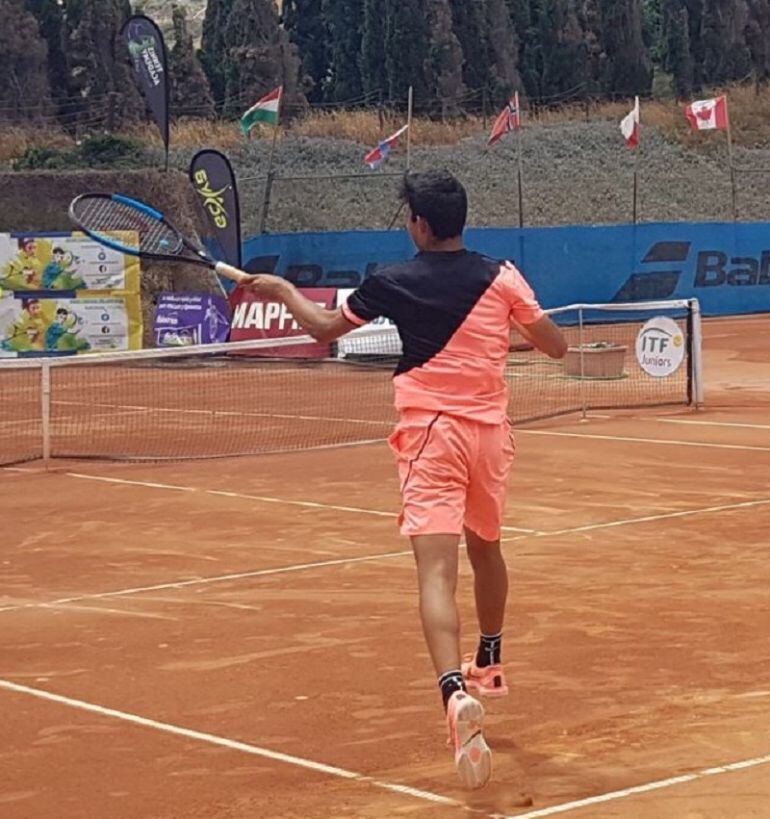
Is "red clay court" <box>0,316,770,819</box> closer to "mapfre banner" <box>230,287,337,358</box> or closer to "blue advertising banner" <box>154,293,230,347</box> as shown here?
"mapfre banner" <box>230,287,337,358</box>

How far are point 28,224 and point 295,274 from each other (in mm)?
6253

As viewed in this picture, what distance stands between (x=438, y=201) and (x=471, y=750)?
68.8 inches

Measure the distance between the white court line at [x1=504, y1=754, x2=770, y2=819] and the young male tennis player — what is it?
684 millimetres

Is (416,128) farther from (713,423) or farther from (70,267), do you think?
(713,423)

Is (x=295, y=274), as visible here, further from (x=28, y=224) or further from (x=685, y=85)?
(x=685, y=85)

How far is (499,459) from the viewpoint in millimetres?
5895

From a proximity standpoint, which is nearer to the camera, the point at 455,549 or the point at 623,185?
the point at 455,549

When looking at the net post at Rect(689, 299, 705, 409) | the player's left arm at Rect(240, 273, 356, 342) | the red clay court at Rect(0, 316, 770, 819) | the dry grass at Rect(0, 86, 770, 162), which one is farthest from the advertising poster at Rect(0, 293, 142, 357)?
the player's left arm at Rect(240, 273, 356, 342)

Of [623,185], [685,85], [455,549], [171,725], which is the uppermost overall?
[685,85]

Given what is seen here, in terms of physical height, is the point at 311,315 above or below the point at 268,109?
below

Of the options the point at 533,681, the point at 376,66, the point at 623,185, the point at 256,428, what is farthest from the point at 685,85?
the point at 533,681

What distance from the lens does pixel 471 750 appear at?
514cm

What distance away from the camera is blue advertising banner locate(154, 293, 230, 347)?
87.7 feet

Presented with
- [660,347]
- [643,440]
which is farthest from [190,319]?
[643,440]
